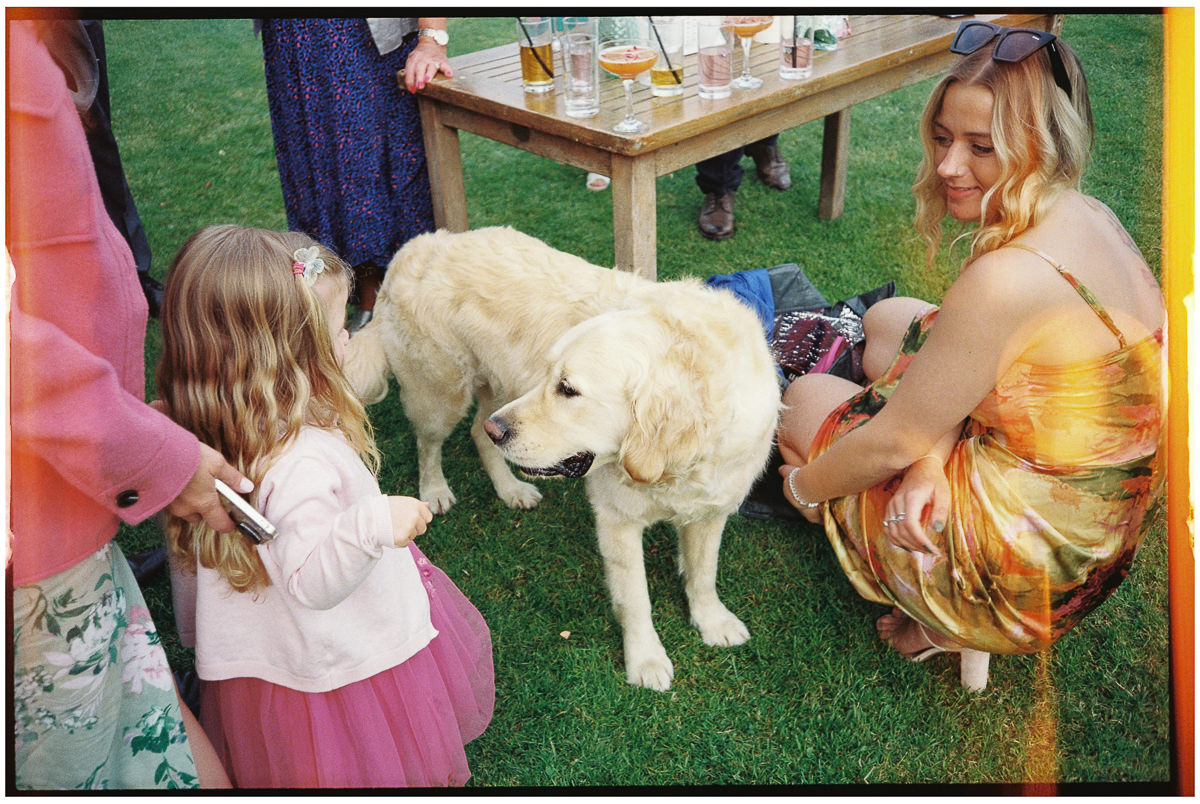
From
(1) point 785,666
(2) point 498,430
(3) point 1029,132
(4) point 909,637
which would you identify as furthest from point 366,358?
(3) point 1029,132

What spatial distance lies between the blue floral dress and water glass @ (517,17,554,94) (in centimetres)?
74

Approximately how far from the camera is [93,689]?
1672mm

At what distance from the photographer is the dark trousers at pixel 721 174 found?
5145 millimetres

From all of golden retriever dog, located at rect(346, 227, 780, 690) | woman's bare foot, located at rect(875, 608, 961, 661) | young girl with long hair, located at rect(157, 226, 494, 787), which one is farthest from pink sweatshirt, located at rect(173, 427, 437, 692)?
woman's bare foot, located at rect(875, 608, 961, 661)

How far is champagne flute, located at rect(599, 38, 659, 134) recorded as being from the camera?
3121 mm

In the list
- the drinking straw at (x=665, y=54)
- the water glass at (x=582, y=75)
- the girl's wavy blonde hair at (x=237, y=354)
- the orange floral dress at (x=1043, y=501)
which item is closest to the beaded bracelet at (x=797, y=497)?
the orange floral dress at (x=1043, y=501)

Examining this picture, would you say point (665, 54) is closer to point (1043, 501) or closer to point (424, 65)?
point (424, 65)

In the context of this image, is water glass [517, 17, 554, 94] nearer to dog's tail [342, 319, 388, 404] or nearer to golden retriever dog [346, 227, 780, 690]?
golden retriever dog [346, 227, 780, 690]

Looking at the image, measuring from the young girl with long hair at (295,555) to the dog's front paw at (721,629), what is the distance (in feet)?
3.04

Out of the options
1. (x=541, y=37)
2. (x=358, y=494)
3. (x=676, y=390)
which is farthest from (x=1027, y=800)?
(x=541, y=37)

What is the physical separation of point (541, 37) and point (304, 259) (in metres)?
2.03

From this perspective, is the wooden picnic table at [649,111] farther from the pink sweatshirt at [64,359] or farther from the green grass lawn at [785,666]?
the pink sweatshirt at [64,359]

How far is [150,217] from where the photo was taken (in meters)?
5.61

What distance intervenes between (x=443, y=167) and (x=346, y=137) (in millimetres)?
456
